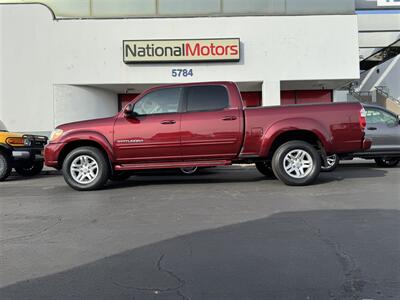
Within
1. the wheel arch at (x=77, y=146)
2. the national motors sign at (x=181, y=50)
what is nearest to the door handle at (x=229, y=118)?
the wheel arch at (x=77, y=146)

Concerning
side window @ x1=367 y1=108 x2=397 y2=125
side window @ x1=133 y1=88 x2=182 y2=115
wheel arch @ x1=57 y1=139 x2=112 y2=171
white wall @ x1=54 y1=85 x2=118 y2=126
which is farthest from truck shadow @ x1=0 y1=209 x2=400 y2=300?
white wall @ x1=54 y1=85 x2=118 y2=126

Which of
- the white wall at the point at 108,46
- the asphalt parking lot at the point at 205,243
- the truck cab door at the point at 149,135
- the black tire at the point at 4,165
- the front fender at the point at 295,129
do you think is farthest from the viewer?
the white wall at the point at 108,46

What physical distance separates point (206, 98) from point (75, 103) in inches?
445

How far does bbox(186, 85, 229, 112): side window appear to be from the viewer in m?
8.69

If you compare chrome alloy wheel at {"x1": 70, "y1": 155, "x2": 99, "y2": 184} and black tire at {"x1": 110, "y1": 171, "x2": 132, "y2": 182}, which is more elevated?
chrome alloy wheel at {"x1": 70, "y1": 155, "x2": 99, "y2": 184}

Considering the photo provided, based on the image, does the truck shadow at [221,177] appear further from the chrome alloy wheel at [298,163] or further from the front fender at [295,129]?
the front fender at [295,129]

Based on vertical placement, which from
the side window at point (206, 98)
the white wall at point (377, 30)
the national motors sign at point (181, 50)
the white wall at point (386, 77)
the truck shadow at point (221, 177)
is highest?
the white wall at point (377, 30)

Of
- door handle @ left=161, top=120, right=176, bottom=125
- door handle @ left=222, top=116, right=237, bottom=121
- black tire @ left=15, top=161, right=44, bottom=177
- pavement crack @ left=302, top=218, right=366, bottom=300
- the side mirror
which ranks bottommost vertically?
pavement crack @ left=302, top=218, right=366, bottom=300

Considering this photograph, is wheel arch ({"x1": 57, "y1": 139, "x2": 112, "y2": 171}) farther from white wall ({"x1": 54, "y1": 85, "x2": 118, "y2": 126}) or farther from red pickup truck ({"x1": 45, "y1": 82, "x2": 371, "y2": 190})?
white wall ({"x1": 54, "y1": 85, "x2": 118, "y2": 126})

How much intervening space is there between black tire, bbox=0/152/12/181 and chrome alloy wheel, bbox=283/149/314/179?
6.84 m

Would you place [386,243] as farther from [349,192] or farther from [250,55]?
[250,55]

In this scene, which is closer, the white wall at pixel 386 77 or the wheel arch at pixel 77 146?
the wheel arch at pixel 77 146

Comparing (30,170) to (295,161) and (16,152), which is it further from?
(295,161)

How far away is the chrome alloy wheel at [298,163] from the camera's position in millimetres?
8508
